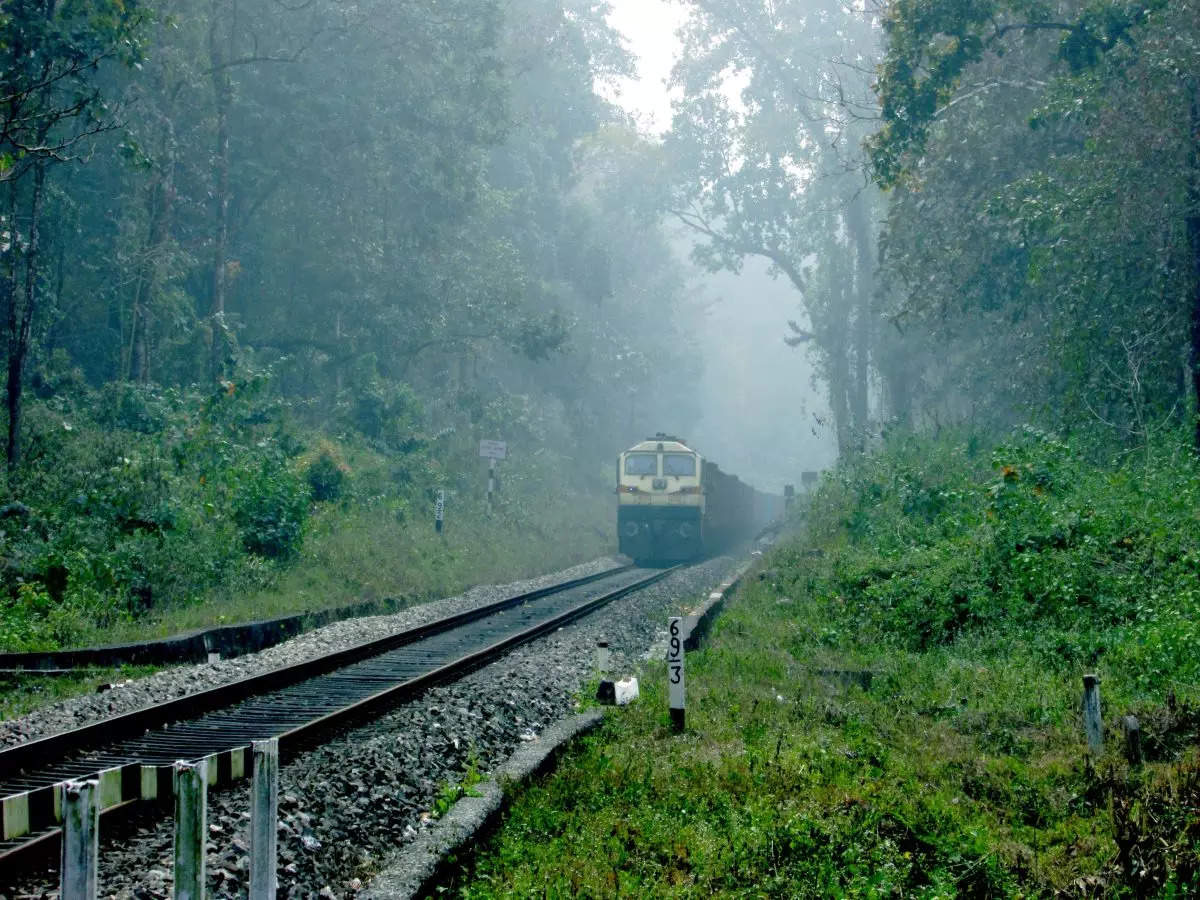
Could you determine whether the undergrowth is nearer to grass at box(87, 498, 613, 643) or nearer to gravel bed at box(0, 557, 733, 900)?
grass at box(87, 498, 613, 643)

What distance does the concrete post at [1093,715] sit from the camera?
646 cm

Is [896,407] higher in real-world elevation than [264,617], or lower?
higher

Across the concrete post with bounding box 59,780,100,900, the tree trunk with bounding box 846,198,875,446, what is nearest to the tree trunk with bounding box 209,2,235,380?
the tree trunk with bounding box 846,198,875,446

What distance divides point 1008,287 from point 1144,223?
562 centimetres

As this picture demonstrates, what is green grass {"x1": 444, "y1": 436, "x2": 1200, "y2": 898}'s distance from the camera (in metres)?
4.73

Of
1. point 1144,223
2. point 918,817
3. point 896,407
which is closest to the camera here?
point 918,817

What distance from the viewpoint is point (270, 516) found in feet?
56.9

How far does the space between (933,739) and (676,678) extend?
1.73 m

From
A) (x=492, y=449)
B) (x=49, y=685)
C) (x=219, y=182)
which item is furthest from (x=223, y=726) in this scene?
(x=219, y=182)

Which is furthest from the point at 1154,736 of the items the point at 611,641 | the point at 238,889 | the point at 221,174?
the point at 221,174

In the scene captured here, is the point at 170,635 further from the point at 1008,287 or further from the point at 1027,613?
the point at 1008,287

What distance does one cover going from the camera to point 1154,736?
661 centimetres

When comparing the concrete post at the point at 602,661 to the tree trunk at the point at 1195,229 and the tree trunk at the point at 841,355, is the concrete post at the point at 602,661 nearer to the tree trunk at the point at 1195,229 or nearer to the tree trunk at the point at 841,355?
the tree trunk at the point at 1195,229

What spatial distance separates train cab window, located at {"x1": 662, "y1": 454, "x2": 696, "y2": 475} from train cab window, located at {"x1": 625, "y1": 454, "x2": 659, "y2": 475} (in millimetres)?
231
